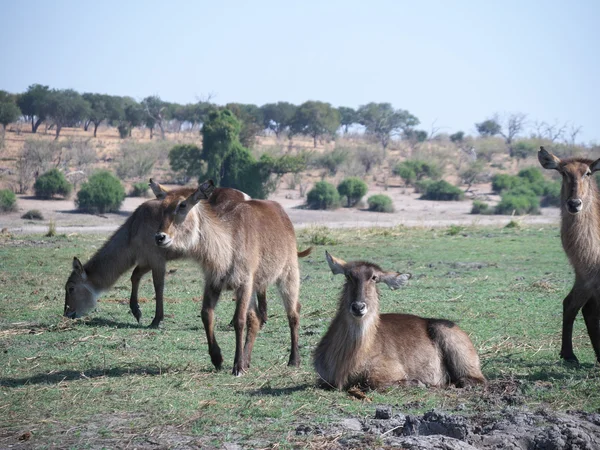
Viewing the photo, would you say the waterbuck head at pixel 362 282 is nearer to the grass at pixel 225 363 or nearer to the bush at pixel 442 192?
the grass at pixel 225 363

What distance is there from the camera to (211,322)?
7.67 meters

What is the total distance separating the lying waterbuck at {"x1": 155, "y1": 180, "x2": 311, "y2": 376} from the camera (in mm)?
7574

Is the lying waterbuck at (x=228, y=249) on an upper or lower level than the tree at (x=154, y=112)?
lower

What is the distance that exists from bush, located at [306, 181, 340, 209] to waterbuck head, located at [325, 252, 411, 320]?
24297 mm

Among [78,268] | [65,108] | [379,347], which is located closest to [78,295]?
[78,268]

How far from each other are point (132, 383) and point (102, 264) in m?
3.95

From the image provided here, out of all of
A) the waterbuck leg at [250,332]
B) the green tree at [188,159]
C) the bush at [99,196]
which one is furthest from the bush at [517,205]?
the waterbuck leg at [250,332]

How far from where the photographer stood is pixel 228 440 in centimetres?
554

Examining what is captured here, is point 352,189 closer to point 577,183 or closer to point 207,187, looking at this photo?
point 577,183

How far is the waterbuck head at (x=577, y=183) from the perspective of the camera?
8133 millimetres

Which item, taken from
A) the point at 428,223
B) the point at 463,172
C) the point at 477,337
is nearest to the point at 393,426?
the point at 477,337

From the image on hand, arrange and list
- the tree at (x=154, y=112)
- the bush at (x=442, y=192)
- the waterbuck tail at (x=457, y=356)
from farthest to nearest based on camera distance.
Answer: the tree at (x=154, y=112) → the bush at (x=442, y=192) → the waterbuck tail at (x=457, y=356)

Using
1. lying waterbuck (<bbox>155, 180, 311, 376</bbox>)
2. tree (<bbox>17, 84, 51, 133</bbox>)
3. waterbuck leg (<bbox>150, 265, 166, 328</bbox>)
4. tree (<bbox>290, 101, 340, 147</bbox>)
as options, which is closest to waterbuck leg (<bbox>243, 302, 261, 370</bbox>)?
lying waterbuck (<bbox>155, 180, 311, 376</bbox>)

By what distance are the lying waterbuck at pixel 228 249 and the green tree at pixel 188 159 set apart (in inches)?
982
